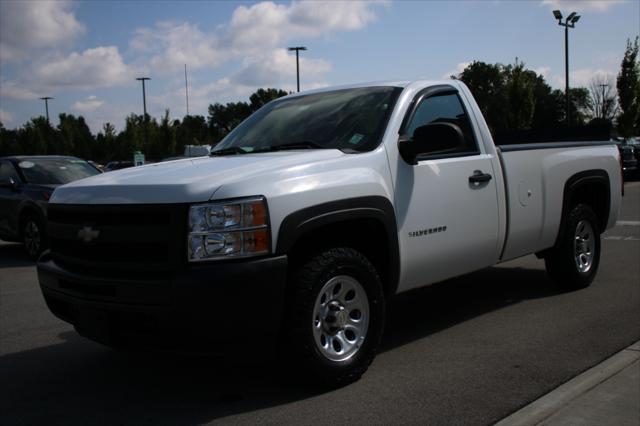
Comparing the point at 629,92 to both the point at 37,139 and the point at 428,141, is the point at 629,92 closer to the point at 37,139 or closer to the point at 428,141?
the point at 428,141

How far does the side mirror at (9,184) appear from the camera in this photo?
10.6m

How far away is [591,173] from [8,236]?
29.4 feet

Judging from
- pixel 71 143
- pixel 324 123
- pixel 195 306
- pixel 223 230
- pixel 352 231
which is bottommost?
pixel 195 306

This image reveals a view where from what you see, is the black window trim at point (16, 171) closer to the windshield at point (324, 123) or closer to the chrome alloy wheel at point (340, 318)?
the windshield at point (324, 123)

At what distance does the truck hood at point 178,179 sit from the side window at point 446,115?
955mm

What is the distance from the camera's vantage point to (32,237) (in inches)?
408

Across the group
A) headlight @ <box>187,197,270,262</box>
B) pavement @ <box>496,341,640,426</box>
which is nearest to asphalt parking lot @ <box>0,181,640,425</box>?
pavement @ <box>496,341,640,426</box>

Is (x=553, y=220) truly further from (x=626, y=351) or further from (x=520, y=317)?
(x=626, y=351)

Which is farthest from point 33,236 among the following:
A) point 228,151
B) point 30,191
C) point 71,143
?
point 71,143

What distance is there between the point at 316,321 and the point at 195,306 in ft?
2.72

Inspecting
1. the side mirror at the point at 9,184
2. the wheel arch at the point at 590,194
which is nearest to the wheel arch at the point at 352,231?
the wheel arch at the point at 590,194

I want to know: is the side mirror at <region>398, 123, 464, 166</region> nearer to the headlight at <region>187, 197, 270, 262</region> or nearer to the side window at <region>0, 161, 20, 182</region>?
the headlight at <region>187, 197, 270, 262</region>

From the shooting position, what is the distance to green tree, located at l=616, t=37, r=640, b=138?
37531 millimetres

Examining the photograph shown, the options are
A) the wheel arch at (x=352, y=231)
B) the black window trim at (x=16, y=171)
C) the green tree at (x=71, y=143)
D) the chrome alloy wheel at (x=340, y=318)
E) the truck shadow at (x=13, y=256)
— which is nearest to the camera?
the wheel arch at (x=352, y=231)
